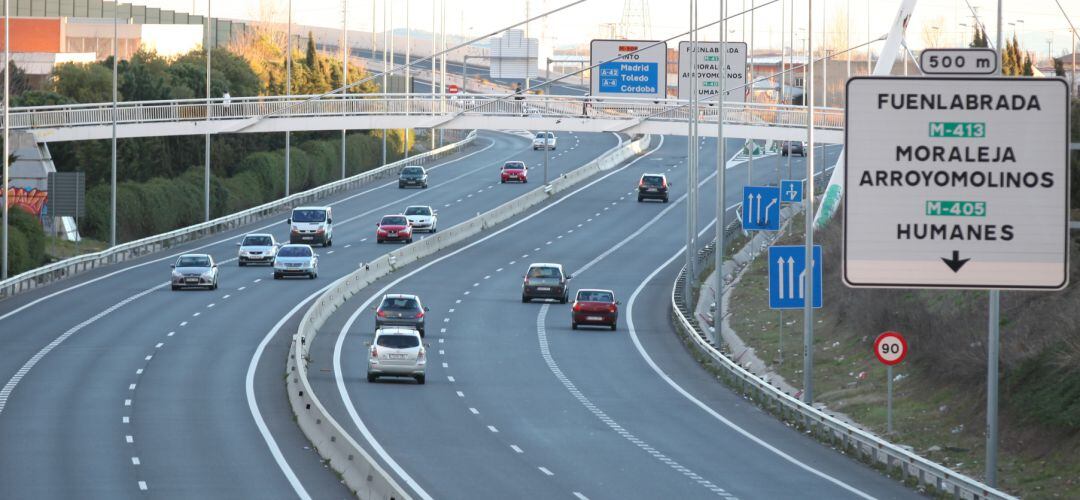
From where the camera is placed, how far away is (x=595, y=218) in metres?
93.2

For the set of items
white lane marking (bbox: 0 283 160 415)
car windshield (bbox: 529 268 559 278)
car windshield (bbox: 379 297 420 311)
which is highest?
car windshield (bbox: 529 268 559 278)

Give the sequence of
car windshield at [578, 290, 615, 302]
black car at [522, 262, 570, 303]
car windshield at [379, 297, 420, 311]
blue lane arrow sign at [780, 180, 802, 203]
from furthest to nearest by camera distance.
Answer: black car at [522, 262, 570, 303]
blue lane arrow sign at [780, 180, 802, 203]
car windshield at [578, 290, 615, 302]
car windshield at [379, 297, 420, 311]

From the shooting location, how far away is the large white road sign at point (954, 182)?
17.2 m

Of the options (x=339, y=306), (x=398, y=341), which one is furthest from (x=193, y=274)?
(x=398, y=341)

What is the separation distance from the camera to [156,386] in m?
41.7

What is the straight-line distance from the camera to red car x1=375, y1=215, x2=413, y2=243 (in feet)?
261

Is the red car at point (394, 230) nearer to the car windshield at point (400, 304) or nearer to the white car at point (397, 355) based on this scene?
the car windshield at point (400, 304)

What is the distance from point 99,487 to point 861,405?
56.5 feet

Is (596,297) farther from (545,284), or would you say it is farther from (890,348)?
(890,348)

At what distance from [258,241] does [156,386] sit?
3117 centimetres

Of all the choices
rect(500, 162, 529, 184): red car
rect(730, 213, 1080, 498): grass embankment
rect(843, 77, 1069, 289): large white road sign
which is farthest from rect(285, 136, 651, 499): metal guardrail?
rect(730, 213, 1080, 498): grass embankment

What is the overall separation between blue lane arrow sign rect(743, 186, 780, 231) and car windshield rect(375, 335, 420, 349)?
12.6m

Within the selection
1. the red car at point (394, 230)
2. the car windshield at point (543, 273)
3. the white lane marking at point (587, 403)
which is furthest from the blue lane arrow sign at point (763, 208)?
the red car at point (394, 230)

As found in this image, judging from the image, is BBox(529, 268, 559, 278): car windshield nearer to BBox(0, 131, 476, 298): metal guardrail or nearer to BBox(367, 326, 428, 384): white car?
BBox(0, 131, 476, 298): metal guardrail
